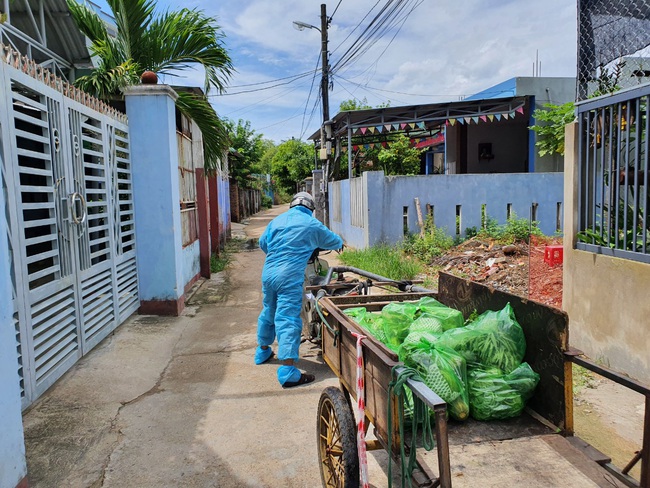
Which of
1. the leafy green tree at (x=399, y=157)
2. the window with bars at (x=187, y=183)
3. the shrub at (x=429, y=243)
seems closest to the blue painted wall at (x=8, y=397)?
the window with bars at (x=187, y=183)

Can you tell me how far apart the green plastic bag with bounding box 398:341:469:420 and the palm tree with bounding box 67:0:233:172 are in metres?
5.54

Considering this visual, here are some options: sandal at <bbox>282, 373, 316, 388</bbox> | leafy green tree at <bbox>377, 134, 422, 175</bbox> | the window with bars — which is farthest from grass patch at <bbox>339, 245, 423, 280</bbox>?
leafy green tree at <bbox>377, 134, 422, 175</bbox>

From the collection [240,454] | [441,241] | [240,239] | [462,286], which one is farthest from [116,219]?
[240,239]

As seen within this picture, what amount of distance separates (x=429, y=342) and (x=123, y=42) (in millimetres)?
6370

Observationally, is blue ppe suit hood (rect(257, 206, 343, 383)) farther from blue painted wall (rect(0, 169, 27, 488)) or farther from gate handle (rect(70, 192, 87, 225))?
blue painted wall (rect(0, 169, 27, 488))

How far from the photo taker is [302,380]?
4.39 m

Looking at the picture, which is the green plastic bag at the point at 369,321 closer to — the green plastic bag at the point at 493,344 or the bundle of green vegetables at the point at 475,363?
the bundle of green vegetables at the point at 475,363

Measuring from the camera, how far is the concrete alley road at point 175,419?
3.00m

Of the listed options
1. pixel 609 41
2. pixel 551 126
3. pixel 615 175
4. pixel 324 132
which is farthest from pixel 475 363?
pixel 324 132

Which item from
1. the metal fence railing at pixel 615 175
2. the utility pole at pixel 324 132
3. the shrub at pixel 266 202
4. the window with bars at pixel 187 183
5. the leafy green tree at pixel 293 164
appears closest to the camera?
the metal fence railing at pixel 615 175

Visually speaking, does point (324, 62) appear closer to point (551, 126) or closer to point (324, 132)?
point (324, 132)

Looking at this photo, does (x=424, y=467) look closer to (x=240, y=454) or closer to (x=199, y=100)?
(x=240, y=454)

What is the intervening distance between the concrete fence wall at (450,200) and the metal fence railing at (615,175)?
547cm

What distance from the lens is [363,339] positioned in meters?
2.36
